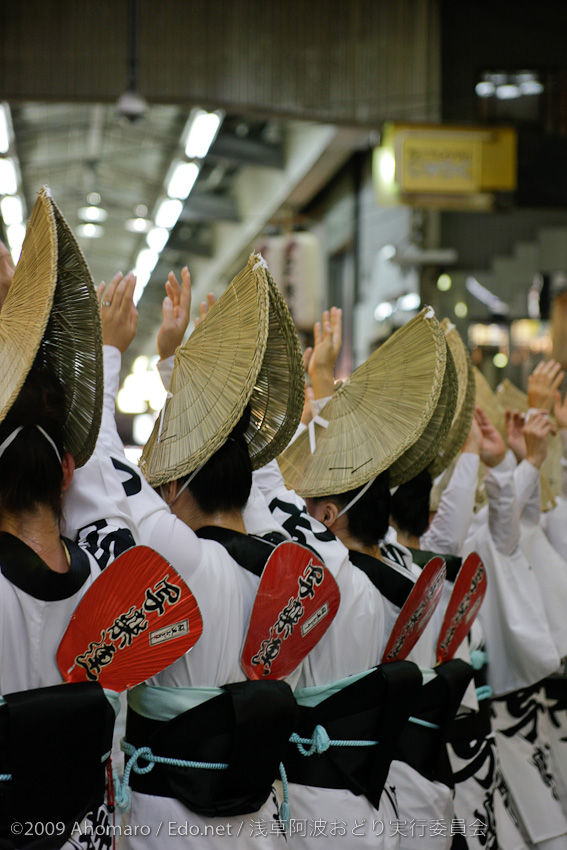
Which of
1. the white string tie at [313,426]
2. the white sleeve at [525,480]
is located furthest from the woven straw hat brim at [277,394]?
the white sleeve at [525,480]

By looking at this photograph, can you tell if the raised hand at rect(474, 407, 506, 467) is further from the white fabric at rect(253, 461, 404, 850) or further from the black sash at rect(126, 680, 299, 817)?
the black sash at rect(126, 680, 299, 817)

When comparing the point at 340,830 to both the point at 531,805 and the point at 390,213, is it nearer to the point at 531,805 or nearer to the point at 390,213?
the point at 531,805

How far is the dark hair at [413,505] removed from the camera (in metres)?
2.79

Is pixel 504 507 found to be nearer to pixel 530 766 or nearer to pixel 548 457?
pixel 530 766

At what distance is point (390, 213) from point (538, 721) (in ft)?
26.1

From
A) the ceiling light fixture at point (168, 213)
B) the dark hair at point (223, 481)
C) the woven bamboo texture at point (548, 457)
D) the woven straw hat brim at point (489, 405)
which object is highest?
the dark hair at point (223, 481)

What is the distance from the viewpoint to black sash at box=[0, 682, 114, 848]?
1.52m

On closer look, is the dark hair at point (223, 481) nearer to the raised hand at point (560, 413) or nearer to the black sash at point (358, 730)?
the black sash at point (358, 730)

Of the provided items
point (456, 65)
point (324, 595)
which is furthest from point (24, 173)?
point (324, 595)

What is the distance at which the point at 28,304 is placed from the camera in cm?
160

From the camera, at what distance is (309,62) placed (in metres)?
8.04

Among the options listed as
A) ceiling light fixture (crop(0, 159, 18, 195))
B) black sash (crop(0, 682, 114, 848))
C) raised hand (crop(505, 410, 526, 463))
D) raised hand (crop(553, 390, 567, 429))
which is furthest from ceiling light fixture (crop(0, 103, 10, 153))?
black sash (crop(0, 682, 114, 848))

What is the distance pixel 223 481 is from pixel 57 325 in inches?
19.0

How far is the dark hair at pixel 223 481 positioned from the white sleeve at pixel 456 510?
4.17ft
